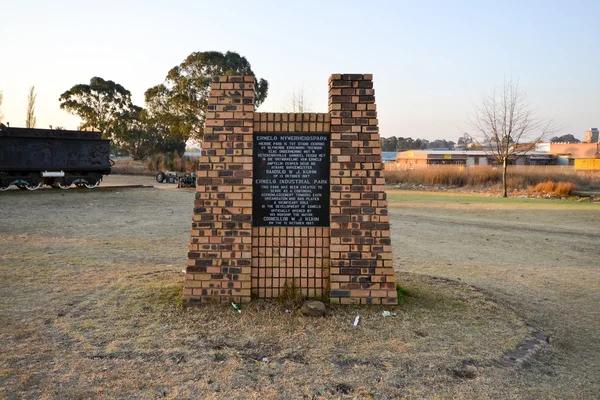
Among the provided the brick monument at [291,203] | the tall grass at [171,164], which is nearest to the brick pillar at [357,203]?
the brick monument at [291,203]

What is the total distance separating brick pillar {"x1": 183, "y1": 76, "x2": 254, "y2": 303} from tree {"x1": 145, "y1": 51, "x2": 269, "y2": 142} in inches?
1437

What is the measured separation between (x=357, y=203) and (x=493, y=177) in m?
31.0

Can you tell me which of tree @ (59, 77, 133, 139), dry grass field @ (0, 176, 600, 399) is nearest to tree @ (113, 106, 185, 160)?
tree @ (59, 77, 133, 139)

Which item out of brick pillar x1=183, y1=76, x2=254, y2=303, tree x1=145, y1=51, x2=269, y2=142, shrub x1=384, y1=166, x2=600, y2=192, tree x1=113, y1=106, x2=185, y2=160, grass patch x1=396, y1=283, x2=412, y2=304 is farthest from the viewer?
tree x1=113, y1=106, x2=185, y2=160

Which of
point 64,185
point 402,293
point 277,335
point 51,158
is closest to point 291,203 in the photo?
point 277,335

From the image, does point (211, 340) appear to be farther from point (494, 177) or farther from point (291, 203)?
point (494, 177)

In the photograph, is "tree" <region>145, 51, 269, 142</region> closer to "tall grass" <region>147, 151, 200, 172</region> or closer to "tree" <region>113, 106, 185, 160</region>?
"tall grass" <region>147, 151, 200, 172</region>

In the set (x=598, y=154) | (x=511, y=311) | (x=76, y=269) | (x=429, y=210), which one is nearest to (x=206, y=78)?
(x=429, y=210)

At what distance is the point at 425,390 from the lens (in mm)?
3762

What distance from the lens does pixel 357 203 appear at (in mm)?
5590

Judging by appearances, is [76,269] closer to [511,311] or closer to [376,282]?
[376,282]

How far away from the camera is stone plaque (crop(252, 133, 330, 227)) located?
5.67m

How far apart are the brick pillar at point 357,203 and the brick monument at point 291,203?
1cm

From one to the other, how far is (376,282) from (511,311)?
61.0 inches
